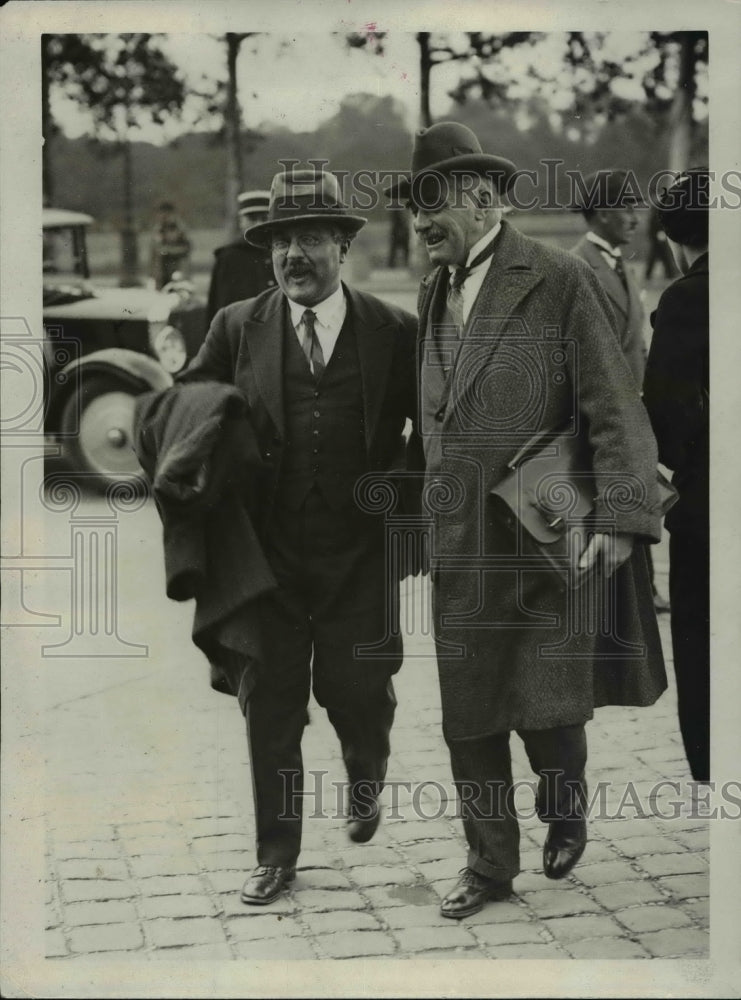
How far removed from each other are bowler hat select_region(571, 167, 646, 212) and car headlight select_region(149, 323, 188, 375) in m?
1.50

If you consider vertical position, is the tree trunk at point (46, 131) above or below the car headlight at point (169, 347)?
above

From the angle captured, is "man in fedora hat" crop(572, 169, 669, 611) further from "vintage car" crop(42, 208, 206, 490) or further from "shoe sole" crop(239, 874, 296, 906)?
"shoe sole" crop(239, 874, 296, 906)

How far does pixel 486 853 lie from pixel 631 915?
54 centimetres

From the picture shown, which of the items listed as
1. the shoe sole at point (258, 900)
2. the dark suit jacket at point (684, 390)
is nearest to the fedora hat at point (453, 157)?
the dark suit jacket at point (684, 390)

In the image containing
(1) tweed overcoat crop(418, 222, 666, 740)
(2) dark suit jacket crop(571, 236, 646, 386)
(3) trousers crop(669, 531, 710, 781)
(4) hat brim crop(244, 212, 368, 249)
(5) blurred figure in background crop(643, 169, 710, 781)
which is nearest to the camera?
(1) tweed overcoat crop(418, 222, 666, 740)

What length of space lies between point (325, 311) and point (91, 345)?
85cm

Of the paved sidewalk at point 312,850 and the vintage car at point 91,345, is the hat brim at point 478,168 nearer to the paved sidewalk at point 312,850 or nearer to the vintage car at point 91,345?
the vintage car at point 91,345

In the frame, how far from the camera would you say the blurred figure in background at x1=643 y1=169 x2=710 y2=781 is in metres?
4.70

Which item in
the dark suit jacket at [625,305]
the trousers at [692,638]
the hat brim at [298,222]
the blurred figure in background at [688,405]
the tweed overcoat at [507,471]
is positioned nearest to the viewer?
the tweed overcoat at [507,471]

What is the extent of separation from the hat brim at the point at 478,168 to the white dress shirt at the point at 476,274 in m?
0.17

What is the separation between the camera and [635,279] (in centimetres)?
482

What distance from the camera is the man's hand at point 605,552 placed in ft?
14.3

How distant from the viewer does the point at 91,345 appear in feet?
15.4

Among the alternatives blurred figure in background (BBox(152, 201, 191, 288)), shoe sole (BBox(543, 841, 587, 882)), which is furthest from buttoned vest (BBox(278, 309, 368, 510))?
shoe sole (BBox(543, 841, 587, 882))
